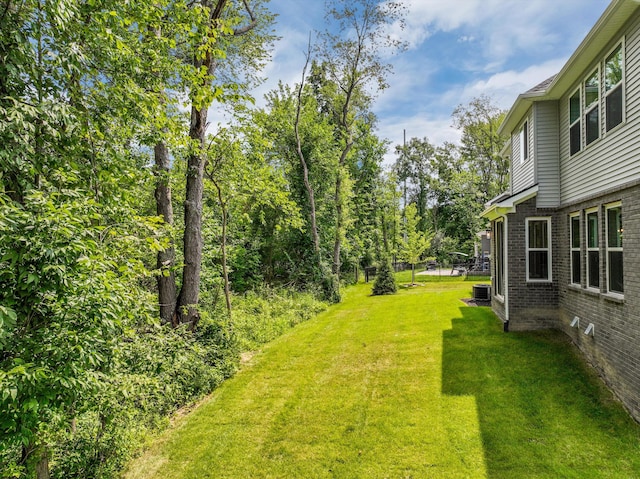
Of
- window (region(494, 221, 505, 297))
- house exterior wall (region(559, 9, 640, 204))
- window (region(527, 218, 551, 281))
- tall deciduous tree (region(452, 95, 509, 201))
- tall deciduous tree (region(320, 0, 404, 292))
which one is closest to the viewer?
house exterior wall (region(559, 9, 640, 204))

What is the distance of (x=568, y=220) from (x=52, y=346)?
9267mm

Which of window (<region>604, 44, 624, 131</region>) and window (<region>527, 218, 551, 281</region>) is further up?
window (<region>604, 44, 624, 131</region>)

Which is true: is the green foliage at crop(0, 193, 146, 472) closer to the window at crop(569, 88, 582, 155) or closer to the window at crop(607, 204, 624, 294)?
the window at crop(607, 204, 624, 294)

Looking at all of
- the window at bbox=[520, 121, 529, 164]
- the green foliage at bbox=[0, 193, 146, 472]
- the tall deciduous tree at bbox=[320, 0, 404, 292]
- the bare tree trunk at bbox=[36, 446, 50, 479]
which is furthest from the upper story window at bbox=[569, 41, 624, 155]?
the tall deciduous tree at bbox=[320, 0, 404, 292]

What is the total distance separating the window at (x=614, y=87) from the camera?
5.54m

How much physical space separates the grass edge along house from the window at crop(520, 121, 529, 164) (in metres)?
0.03

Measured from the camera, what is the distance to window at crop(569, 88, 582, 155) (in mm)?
7148

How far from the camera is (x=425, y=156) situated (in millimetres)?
44219

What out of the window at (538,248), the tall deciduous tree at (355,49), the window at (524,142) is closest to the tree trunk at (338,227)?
the tall deciduous tree at (355,49)

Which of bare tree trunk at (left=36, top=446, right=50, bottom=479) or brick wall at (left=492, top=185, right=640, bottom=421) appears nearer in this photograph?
bare tree trunk at (left=36, top=446, right=50, bottom=479)

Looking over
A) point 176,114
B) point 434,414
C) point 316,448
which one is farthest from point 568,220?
point 176,114

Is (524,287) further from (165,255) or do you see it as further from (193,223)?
(165,255)

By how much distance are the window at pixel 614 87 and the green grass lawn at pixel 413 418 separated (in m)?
4.48

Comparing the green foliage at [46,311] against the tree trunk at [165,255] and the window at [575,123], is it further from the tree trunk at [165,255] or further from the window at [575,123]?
the window at [575,123]
